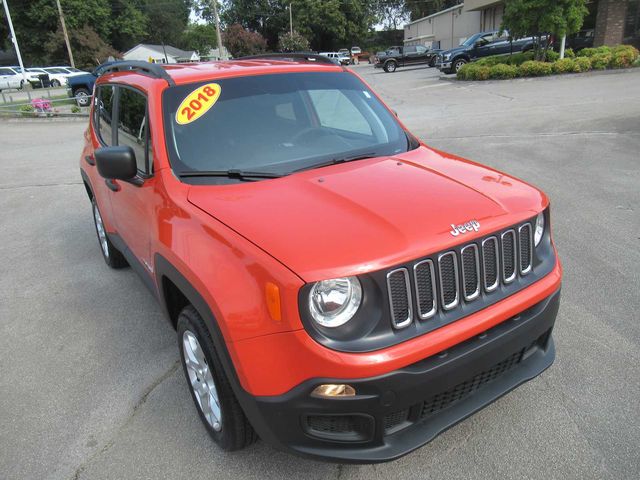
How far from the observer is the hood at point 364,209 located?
1.93 m

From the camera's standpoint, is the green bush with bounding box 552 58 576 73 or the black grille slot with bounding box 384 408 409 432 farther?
the green bush with bounding box 552 58 576 73

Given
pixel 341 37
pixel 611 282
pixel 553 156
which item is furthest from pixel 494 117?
pixel 341 37

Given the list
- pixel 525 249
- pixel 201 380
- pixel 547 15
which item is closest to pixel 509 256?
pixel 525 249

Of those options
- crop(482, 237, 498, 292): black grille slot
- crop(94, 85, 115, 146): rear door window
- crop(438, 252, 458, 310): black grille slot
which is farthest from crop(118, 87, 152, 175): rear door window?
crop(482, 237, 498, 292): black grille slot

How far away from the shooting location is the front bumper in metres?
1.90

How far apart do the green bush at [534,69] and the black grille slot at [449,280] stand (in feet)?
64.7

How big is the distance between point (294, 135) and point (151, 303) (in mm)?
2051

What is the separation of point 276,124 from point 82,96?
22643 mm

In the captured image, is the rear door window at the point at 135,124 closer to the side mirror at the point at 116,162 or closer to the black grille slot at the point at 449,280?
the side mirror at the point at 116,162

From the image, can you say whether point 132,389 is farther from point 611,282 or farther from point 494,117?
point 494,117

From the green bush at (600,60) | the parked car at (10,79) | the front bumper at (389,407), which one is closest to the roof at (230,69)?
the front bumper at (389,407)

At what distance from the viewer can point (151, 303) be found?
13.8 feet

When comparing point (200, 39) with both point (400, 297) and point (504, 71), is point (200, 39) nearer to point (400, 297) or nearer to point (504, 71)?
point (504, 71)

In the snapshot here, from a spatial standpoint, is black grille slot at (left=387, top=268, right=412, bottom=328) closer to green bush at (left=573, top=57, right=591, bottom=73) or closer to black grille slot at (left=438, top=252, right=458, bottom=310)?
black grille slot at (left=438, top=252, right=458, bottom=310)
